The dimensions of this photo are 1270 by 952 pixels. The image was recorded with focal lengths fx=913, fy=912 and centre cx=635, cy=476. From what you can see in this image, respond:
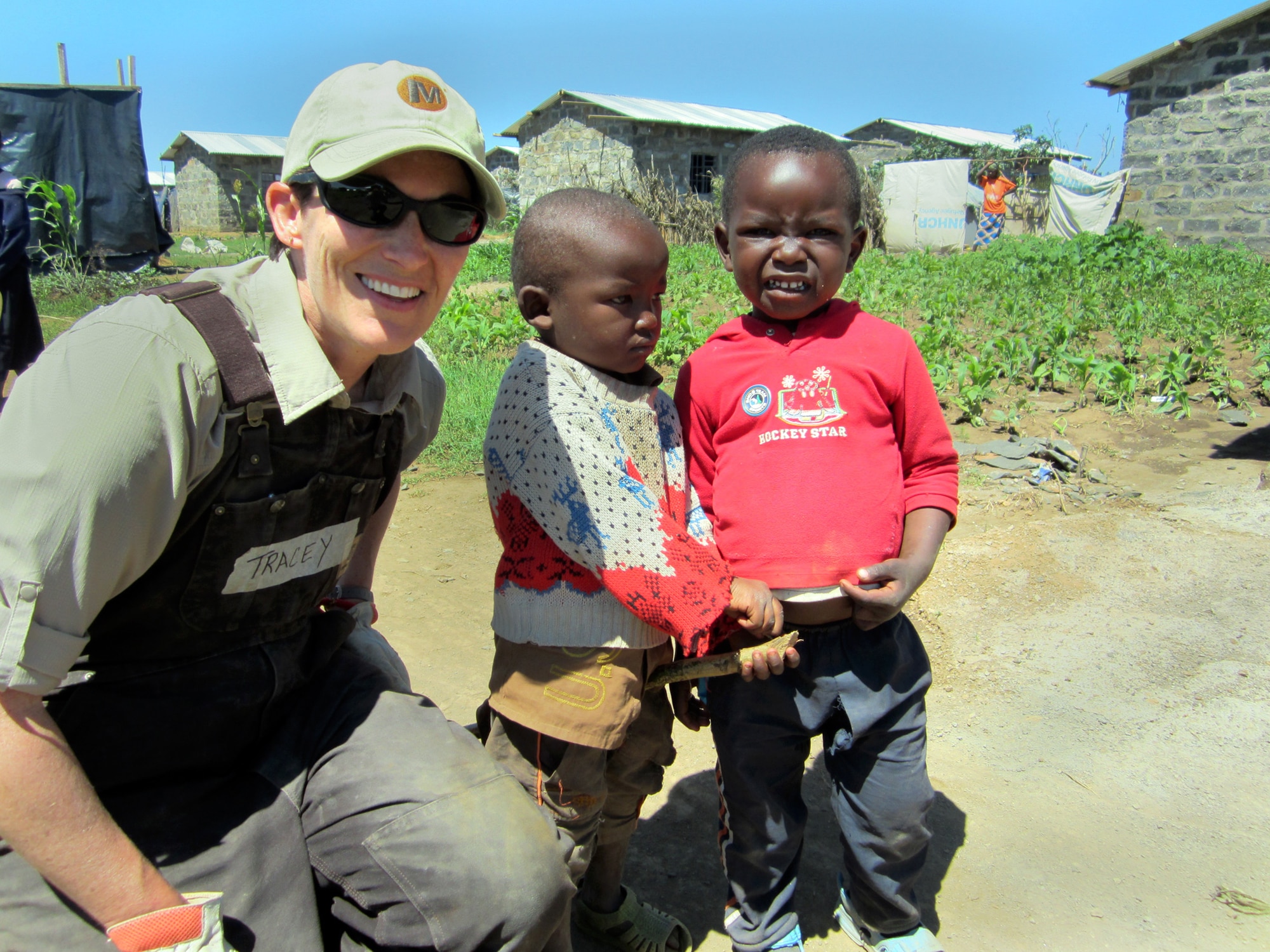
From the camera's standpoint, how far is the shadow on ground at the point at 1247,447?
4.93 metres

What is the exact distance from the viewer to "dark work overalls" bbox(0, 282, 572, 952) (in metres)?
1.51

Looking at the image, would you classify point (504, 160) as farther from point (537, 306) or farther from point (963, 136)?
point (537, 306)

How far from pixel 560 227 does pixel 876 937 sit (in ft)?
5.63

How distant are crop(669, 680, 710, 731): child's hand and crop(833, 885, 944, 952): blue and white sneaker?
54cm

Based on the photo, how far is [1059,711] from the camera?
9.63 ft

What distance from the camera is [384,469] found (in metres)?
1.88

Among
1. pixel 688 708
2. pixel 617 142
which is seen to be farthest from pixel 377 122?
pixel 617 142

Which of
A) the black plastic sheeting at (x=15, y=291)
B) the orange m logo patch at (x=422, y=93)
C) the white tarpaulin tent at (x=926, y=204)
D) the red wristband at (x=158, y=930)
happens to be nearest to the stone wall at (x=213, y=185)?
the white tarpaulin tent at (x=926, y=204)

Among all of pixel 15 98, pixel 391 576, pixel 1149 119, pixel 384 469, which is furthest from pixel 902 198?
pixel 384 469

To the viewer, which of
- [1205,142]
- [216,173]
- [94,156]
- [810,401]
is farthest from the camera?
[216,173]

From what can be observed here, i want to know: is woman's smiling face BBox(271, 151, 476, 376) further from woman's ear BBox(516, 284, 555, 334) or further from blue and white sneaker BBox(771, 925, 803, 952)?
blue and white sneaker BBox(771, 925, 803, 952)

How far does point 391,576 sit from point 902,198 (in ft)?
67.7

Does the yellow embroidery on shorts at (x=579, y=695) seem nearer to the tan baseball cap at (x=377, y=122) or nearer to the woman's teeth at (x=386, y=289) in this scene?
the woman's teeth at (x=386, y=289)

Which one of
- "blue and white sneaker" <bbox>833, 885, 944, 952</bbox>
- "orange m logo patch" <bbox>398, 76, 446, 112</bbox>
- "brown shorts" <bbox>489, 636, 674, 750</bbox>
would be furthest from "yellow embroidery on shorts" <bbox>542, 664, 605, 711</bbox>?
"orange m logo patch" <bbox>398, 76, 446, 112</bbox>
